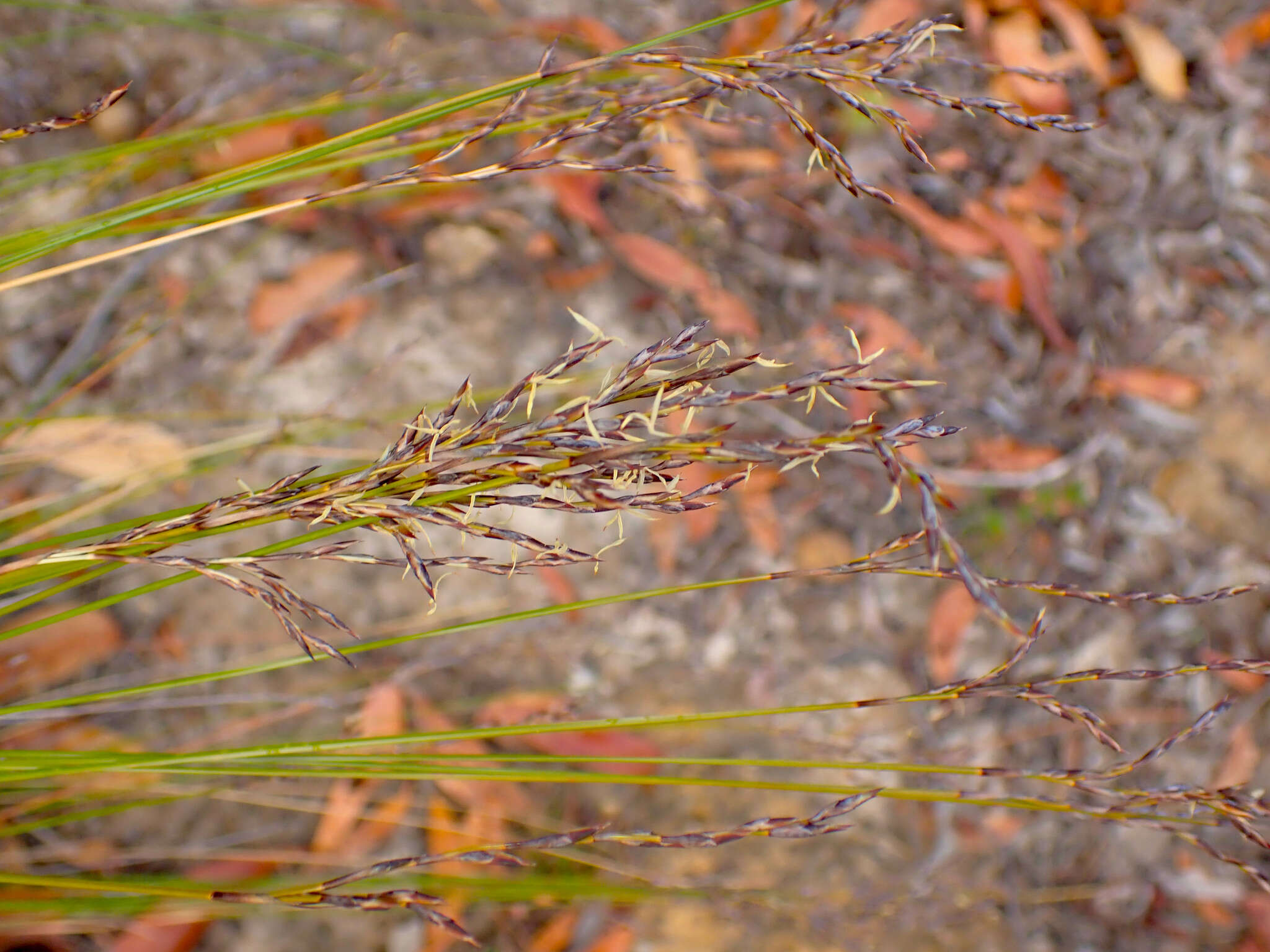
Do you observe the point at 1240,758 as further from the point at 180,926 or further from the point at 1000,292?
the point at 180,926

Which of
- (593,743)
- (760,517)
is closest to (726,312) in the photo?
(760,517)

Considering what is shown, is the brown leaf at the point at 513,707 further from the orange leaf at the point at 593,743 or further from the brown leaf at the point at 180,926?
the brown leaf at the point at 180,926

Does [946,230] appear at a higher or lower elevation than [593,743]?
higher

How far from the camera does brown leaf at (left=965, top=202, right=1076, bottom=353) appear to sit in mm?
1630

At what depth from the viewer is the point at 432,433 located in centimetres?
56

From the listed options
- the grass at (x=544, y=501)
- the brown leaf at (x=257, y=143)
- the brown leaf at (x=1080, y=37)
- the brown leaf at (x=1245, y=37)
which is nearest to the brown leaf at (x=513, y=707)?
the grass at (x=544, y=501)

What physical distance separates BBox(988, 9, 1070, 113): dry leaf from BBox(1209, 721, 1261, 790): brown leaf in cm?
126

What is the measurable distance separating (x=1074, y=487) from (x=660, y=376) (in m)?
1.31

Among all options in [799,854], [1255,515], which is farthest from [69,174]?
[1255,515]

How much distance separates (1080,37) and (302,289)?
5.31 feet

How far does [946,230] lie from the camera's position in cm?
163

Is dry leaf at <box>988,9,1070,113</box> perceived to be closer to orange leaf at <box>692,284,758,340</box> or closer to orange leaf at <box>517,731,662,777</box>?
orange leaf at <box>692,284,758,340</box>

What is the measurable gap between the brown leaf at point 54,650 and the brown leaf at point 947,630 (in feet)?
4.53

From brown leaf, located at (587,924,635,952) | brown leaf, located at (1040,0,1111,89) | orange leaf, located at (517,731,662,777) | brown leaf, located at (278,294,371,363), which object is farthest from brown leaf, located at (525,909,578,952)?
brown leaf, located at (1040,0,1111,89)
